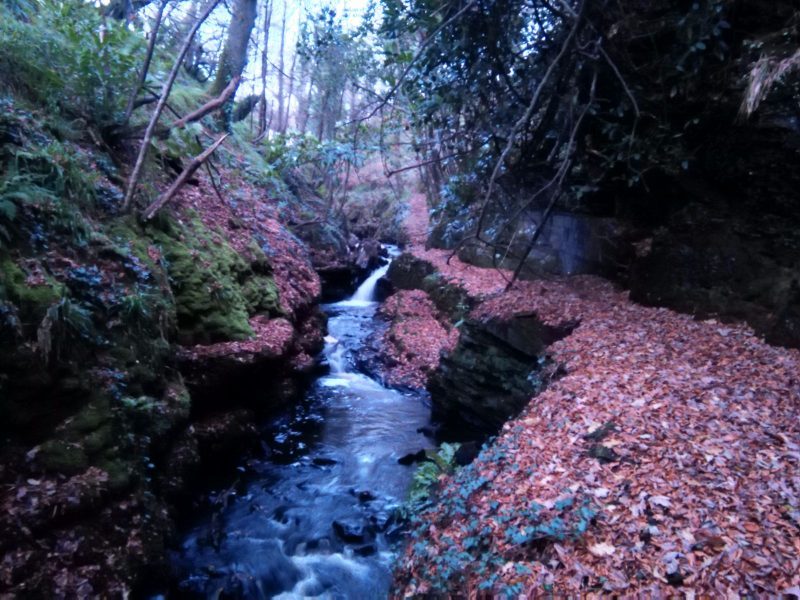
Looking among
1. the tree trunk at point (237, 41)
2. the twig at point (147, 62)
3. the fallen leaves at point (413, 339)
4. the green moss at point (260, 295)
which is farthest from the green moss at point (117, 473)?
the tree trunk at point (237, 41)

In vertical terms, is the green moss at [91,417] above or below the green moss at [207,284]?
below

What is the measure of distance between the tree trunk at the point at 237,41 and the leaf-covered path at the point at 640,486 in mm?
11062

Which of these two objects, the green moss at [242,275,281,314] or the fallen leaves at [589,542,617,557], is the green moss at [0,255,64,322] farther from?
the fallen leaves at [589,542,617,557]

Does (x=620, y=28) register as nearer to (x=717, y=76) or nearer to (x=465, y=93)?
(x=717, y=76)

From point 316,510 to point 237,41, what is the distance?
11405 millimetres

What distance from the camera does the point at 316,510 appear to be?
642 cm

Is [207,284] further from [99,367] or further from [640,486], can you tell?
[640,486]

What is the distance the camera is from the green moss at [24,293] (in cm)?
418

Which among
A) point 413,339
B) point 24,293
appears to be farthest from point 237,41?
point 24,293

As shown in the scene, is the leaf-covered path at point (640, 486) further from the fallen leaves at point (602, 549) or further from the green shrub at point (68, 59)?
the green shrub at point (68, 59)

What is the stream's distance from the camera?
5176 mm

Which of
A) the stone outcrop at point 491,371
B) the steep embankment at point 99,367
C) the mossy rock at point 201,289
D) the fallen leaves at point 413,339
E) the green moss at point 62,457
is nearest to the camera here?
the steep embankment at point 99,367

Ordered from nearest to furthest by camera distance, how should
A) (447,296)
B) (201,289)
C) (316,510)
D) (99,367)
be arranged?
1. (99,367)
2. (316,510)
3. (201,289)
4. (447,296)

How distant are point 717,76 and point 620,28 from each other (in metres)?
1.66
